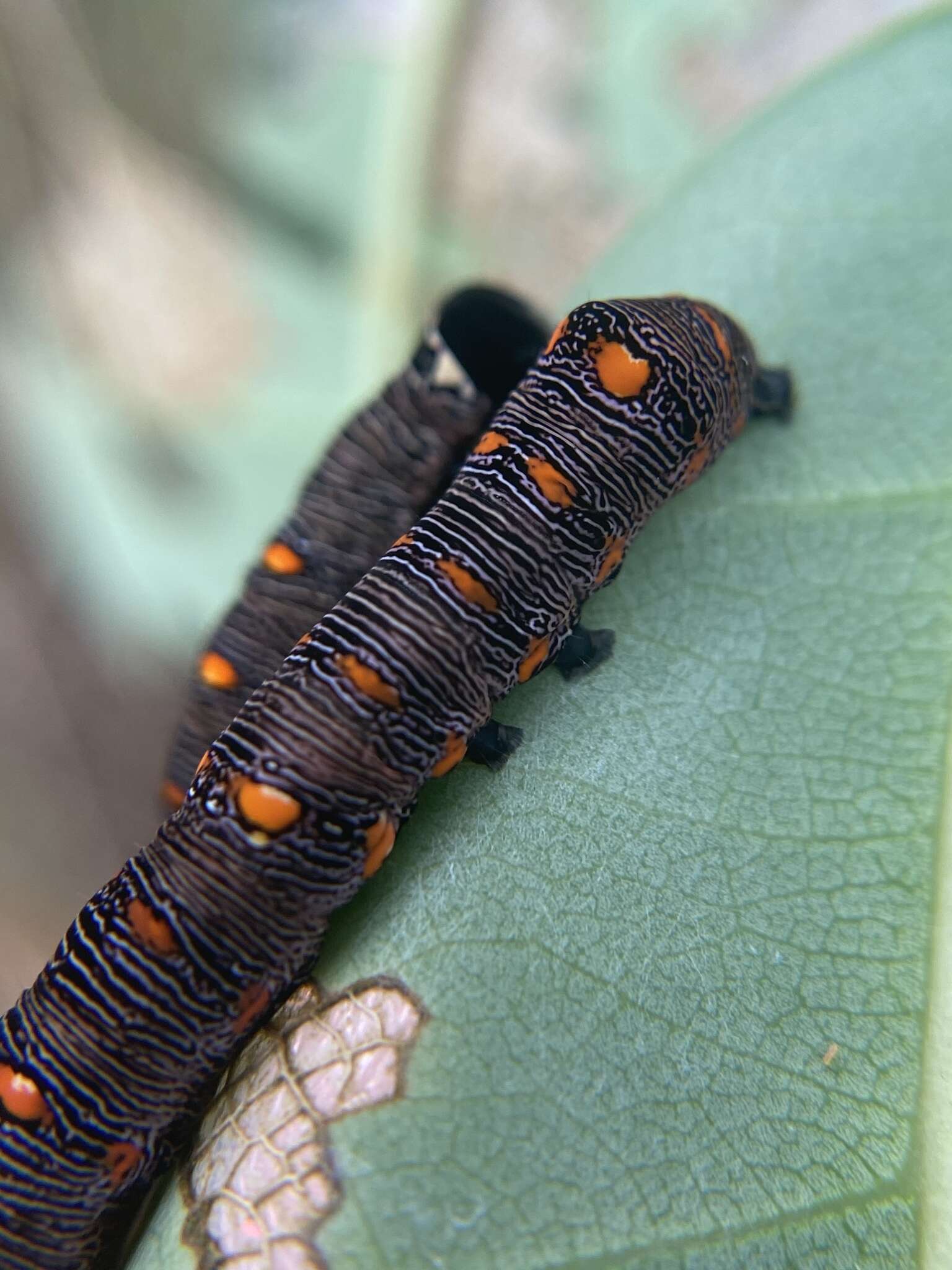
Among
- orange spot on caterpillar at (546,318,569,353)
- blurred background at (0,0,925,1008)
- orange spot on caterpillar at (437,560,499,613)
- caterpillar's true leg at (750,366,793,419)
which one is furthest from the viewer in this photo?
blurred background at (0,0,925,1008)

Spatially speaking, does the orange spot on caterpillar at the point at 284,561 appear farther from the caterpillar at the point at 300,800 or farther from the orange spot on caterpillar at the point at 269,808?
the orange spot on caterpillar at the point at 269,808

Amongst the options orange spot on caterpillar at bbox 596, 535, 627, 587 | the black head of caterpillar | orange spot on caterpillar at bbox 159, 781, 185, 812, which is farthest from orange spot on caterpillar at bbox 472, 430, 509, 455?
orange spot on caterpillar at bbox 159, 781, 185, 812

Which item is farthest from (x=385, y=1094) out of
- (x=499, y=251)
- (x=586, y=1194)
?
(x=499, y=251)

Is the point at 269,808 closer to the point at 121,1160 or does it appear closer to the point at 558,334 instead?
the point at 121,1160

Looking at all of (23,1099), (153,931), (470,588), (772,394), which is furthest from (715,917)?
(23,1099)

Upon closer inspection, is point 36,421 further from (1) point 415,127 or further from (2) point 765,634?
(2) point 765,634

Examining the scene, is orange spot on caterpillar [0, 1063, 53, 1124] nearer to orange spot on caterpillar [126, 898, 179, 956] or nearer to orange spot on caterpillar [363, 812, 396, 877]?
orange spot on caterpillar [126, 898, 179, 956]
